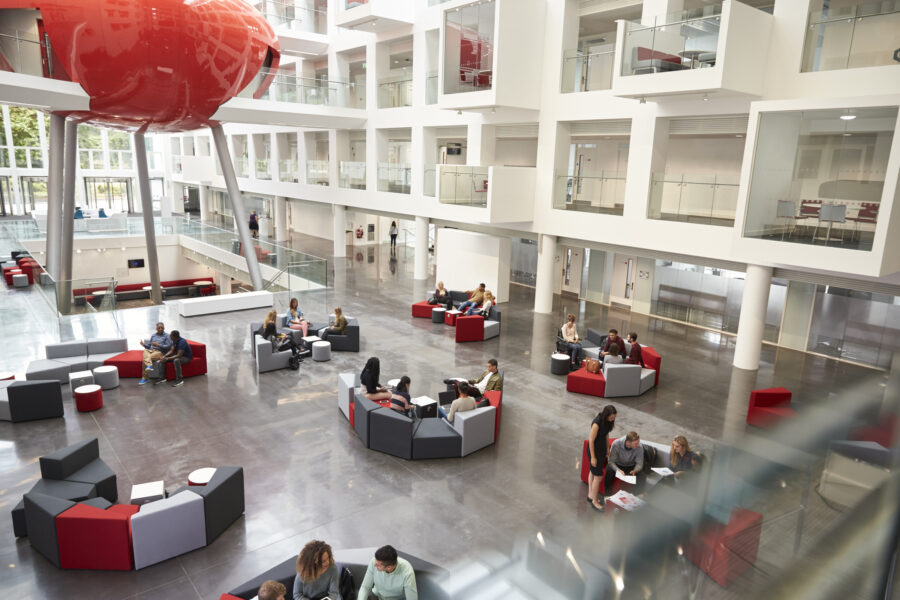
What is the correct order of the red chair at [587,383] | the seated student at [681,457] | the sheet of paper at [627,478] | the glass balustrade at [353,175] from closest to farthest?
the seated student at [681,457], the sheet of paper at [627,478], the red chair at [587,383], the glass balustrade at [353,175]

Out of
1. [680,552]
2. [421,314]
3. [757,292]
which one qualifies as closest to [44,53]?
[421,314]

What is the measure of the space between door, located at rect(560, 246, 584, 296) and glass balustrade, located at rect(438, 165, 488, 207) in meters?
4.41

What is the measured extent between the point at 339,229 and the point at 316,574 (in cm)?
2379

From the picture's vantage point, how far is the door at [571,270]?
2033 centimetres

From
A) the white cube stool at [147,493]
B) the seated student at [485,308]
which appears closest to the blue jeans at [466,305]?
the seated student at [485,308]

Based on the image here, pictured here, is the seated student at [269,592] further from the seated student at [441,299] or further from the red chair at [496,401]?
the seated student at [441,299]

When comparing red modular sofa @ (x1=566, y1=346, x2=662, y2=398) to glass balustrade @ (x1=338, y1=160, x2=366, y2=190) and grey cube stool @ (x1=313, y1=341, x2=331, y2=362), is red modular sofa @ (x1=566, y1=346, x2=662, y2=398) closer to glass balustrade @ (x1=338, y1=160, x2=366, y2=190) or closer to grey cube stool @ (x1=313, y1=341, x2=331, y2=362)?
grey cube stool @ (x1=313, y1=341, x2=331, y2=362)

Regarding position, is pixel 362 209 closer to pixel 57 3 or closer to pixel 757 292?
pixel 57 3

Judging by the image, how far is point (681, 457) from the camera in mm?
7184

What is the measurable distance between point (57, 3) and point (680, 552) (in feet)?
42.6

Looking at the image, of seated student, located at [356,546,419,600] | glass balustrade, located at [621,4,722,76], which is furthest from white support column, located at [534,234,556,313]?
seated student, located at [356,546,419,600]

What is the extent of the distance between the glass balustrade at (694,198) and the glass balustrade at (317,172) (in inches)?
692

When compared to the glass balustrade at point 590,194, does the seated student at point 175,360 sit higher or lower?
lower

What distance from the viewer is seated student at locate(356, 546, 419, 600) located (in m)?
4.55
